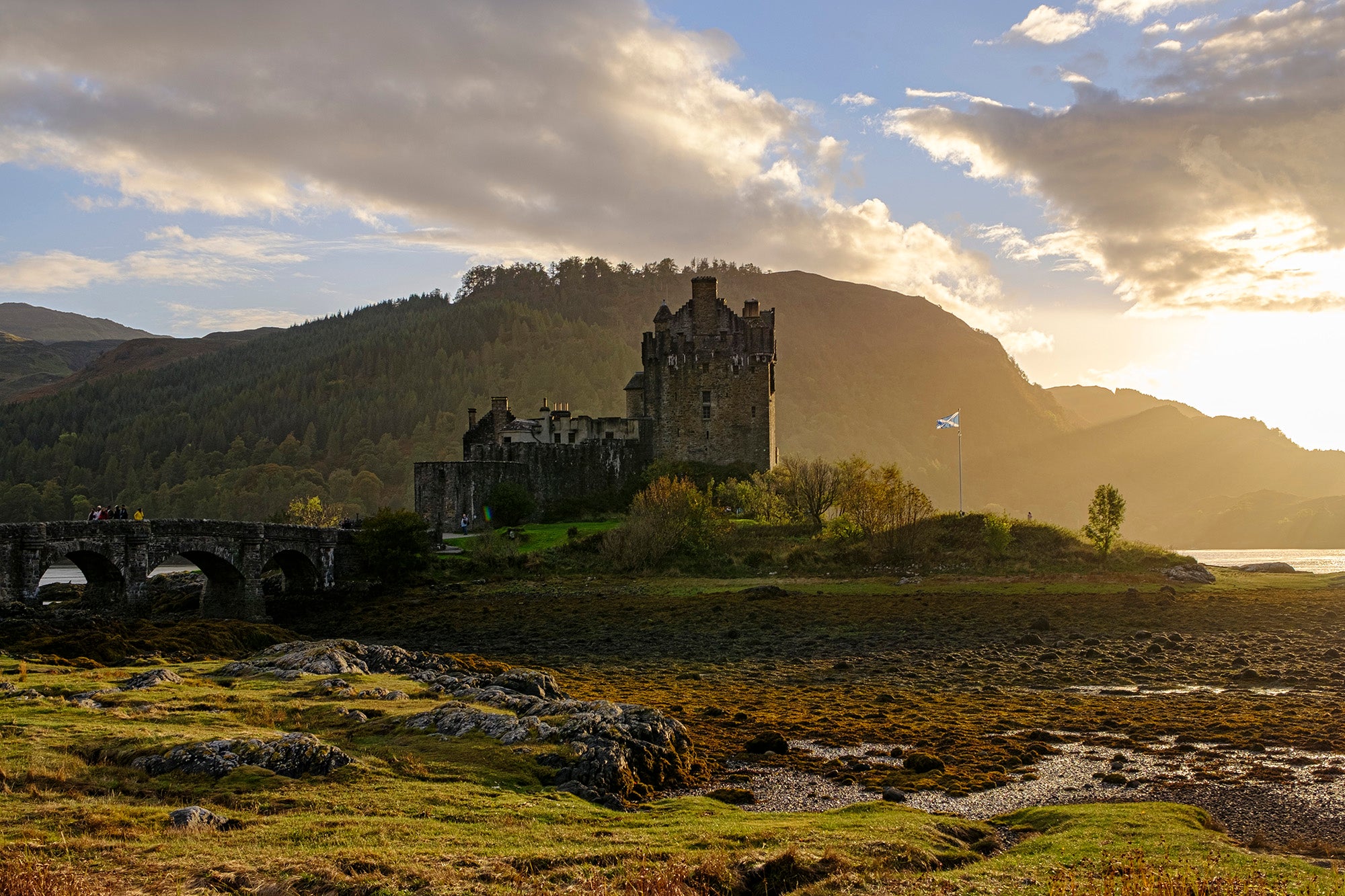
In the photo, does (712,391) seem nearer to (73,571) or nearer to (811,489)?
(811,489)

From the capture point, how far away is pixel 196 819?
12.6 metres

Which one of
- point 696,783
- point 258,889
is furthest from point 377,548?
point 258,889

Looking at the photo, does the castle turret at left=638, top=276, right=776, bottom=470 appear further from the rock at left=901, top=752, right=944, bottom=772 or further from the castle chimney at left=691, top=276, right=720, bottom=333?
the rock at left=901, top=752, right=944, bottom=772

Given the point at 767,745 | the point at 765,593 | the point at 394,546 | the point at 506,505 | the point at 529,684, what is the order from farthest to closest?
the point at 506,505 < the point at 394,546 < the point at 765,593 < the point at 529,684 < the point at 767,745

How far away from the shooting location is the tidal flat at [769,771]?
1114 cm

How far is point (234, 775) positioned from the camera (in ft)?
49.5

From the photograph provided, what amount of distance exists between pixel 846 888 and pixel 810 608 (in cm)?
3492

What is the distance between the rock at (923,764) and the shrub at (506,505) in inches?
2153

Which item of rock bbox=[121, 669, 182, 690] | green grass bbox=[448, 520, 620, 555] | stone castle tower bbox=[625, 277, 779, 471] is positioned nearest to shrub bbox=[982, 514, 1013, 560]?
green grass bbox=[448, 520, 620, 555]

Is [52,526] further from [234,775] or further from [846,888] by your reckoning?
[846,888]

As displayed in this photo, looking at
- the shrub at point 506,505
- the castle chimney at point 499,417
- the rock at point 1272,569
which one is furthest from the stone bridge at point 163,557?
the rock at point 1272,569

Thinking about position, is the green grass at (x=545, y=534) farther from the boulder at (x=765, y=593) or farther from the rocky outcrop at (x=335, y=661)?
the rocky outcrop at (x=335, y=661)

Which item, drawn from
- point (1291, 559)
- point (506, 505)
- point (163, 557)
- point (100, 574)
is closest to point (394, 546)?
point (163, 557)

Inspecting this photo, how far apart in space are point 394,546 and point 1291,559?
109m
